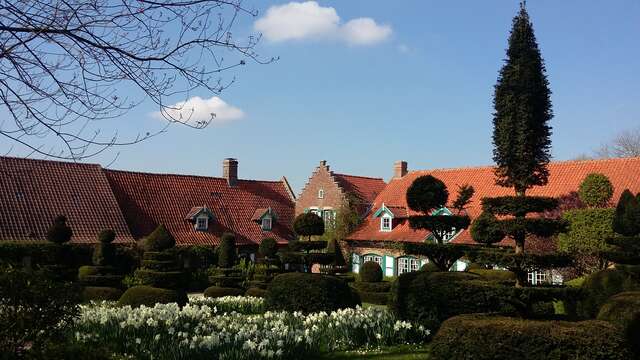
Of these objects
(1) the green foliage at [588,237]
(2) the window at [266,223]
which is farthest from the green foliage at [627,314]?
(2) the window at [266,223]

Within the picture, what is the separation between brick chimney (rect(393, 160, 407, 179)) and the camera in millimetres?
39625

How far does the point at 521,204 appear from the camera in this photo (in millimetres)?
10484

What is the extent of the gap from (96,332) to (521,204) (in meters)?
9.17

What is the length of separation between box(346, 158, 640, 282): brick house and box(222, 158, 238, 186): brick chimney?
9.34 meters

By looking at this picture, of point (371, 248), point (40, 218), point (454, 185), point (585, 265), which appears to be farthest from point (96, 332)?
point (454, 185)

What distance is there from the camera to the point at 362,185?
40406 mm

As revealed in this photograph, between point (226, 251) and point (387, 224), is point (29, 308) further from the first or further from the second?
point (387, 224)

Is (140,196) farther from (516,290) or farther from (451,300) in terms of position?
(516,290)

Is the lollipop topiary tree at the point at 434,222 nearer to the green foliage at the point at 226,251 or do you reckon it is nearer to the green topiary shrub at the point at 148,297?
the green topiary shrub at the point at 148,297

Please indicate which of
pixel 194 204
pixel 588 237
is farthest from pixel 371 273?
pixel 194 204

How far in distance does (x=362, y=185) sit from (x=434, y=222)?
2322 centimetres

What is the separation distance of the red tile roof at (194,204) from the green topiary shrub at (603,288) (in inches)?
923

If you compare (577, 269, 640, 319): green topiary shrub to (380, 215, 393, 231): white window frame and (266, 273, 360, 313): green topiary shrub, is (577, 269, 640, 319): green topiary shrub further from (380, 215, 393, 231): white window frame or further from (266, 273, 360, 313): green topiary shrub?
(380, 215, 393, 231): white window frame

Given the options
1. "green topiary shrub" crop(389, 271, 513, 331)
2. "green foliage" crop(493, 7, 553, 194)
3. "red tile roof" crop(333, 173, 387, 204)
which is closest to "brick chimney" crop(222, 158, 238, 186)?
"red tile roof" crop(333, 173, 387, 204)
